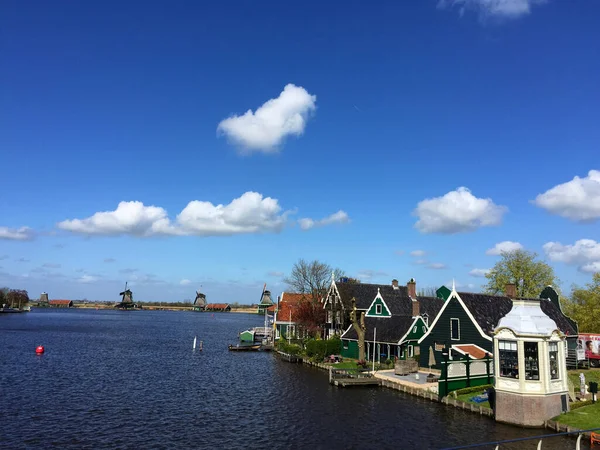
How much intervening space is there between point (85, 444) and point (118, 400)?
1255cm

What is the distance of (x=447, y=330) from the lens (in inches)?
1875

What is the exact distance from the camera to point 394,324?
191 feet

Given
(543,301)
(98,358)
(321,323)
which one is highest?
(543,301)

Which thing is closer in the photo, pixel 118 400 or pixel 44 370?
pixel 118 400

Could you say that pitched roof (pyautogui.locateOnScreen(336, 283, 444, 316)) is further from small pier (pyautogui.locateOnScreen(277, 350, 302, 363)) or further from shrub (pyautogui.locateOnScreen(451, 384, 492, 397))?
shrub (pyautogui.locateOnScreen(451, 384, 492, 397))

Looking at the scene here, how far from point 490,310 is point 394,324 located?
13.7m

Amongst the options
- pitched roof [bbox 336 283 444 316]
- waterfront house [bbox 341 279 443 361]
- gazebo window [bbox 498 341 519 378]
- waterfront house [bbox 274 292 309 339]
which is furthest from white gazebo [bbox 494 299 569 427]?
waterfront house [bbox 274 292 309 339]

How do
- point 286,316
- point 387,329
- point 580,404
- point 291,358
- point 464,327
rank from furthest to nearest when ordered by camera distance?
point 286,316 < point 291,358 < point 387,329 < point 464,327 < point 580,404

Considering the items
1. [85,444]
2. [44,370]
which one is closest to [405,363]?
[85,444]

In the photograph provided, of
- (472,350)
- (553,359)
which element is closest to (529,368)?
(553,359)

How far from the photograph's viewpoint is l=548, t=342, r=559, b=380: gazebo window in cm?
3091

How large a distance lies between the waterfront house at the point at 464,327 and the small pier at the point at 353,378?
7.52 m

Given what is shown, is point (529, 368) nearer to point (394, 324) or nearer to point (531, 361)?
point (531, 361)

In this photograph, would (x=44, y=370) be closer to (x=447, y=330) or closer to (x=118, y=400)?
(x=118, y=400)
